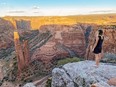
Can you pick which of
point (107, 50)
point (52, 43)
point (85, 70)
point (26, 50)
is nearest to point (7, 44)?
point (52, 43)

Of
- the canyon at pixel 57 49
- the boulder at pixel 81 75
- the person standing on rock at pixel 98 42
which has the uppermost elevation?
the person standing on rock at pixel 98 42

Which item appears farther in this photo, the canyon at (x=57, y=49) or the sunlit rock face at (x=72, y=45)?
the canyon at (x=57, y=49)

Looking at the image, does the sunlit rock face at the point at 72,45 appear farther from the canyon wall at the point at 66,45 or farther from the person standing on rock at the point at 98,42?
the person standing on rock at the point at 98,42

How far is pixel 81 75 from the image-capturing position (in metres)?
19.8

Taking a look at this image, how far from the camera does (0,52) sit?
5679 inches

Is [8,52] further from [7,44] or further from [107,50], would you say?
[107,50]

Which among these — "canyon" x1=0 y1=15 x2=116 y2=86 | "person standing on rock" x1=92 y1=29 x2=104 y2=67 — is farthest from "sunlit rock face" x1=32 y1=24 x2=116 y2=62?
"person standing on rock" x1=92 y1=29 x2=104 y2=67

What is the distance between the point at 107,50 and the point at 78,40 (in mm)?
31498

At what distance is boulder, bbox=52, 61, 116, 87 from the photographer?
62.0 feet

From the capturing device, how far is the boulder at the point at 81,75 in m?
18.9

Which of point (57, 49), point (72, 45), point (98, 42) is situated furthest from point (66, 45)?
point (98, 42)

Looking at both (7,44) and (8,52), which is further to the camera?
(7,44)

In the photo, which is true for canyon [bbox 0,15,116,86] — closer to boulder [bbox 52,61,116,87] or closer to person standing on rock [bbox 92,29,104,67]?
boulder [bbox 52,61,116,87]

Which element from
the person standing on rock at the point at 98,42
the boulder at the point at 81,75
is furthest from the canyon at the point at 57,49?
the person standing on rock at the point at 98,42
